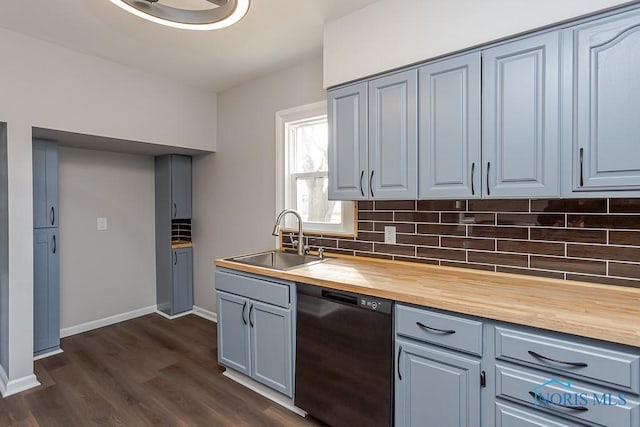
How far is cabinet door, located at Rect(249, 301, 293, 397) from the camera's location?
6.97ft

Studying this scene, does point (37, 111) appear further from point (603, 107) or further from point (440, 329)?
point (603, 107)

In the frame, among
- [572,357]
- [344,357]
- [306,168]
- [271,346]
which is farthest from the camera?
[306,168]

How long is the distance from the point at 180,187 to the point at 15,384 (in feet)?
7.19

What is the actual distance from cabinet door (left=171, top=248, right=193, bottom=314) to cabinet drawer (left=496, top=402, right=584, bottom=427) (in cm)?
342

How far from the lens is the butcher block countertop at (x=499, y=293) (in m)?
1.22

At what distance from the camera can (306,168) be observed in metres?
3.03

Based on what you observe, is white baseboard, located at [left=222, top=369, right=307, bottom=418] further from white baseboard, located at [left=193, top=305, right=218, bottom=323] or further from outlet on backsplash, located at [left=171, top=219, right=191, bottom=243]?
outlet on backsplash, located at [left=171, top=219, right=191, bottom=243]

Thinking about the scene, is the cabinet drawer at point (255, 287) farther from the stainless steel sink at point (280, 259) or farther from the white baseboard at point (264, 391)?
the white baseboard at point (264, 391)

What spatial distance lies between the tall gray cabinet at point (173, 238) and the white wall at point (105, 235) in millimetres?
126

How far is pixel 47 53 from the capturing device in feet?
8.33

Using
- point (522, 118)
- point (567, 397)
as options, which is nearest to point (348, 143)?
point (522, 118)

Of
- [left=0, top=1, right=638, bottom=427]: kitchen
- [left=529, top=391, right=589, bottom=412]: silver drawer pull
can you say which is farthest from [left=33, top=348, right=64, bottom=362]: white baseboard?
[left=529, top=391, right=589, bottom=412]: silver drawer pull

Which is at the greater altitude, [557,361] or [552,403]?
[557,361]

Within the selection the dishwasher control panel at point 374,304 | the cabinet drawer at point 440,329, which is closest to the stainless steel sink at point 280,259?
the dishwasher control panel at point 374,304
